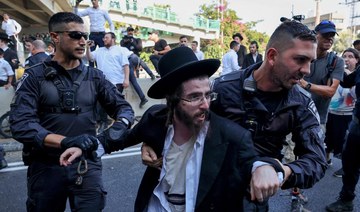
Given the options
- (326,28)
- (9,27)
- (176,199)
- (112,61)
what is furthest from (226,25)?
(176,199)

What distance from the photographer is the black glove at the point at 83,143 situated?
2013 millimetres

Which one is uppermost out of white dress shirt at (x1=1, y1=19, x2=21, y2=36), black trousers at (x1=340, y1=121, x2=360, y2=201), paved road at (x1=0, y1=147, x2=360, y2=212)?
white dress shirt at (x1=1, y1=19, x2=21, y2=36)

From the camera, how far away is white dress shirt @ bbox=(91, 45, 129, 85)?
23.9 feet

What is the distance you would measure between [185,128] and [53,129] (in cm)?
118

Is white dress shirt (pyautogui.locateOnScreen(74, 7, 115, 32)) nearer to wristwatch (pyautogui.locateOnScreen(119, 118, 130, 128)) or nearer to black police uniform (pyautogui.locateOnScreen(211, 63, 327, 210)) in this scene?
wristwatch (pyautogui.locateOnScreen(119, 118, 130, 128))

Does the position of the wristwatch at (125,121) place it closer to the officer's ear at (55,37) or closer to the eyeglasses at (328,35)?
the officer's ear at (55,37)

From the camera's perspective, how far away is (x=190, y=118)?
1819 millimetres

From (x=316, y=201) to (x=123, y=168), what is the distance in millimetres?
2723

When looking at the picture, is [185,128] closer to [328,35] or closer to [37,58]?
[328,35]

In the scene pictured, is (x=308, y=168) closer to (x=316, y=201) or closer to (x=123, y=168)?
(x=316, y=201)

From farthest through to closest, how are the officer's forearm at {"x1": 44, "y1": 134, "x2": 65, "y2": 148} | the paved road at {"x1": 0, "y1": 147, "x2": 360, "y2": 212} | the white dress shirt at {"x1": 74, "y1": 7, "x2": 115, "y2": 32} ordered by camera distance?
1. the white dress shirt at {"x1": 74, "y1": 7, "x2": 115, "y2": 32}
2. the paved road at {"x1": 0, "y1": 147, "x2": 360, "y2": 212}
3. the officer's forearm at {"x1": 44, "y1": 134, "x2": 65, "y2": 148}

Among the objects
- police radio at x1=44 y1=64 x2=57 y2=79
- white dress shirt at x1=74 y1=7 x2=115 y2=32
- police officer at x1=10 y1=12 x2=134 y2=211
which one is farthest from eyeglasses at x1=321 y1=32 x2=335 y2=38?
white dress shirt at x1=74 y1=7 x2=115 y2=32

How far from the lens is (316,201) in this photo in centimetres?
416

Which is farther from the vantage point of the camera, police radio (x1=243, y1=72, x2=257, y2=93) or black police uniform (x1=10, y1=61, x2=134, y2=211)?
black police uniform (x1=10, y1=61, x2=134, y2=211)
